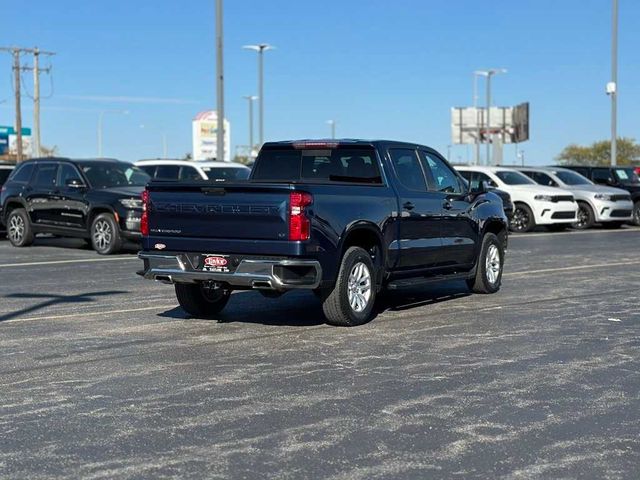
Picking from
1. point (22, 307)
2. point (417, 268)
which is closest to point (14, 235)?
point (22, 307)

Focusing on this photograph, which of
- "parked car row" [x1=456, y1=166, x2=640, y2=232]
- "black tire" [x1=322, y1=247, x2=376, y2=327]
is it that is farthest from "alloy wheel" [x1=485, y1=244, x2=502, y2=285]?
"parked car row" [x1=456, y1=166, x2=640, y2=232]

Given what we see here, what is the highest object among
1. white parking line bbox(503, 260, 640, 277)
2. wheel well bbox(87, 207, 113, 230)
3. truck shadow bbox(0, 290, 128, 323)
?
wheel well bbox(87, 207, 113, 230)

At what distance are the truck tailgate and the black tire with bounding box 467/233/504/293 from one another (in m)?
3.92

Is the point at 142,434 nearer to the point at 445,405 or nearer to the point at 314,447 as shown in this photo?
the point at 314,447

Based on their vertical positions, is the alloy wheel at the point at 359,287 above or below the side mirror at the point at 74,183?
below

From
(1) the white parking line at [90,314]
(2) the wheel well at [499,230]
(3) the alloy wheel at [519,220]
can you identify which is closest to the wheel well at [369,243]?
(1) the white parking line at [90,314]

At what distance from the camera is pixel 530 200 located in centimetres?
2497

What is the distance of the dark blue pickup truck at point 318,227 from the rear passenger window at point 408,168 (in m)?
0.01

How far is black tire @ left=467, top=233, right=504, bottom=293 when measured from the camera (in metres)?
11.7

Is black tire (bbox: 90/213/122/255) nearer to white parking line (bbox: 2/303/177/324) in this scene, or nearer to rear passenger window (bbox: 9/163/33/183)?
rear passenger window (bbox: 9/163/33/183)

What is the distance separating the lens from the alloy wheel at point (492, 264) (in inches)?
465

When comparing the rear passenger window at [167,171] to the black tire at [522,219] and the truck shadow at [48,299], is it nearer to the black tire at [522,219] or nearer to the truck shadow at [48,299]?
the black tire at [522,219]

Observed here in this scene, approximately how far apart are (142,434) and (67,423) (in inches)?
21.5

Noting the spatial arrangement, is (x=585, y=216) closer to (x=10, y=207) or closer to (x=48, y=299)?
(x=10, y=207)
